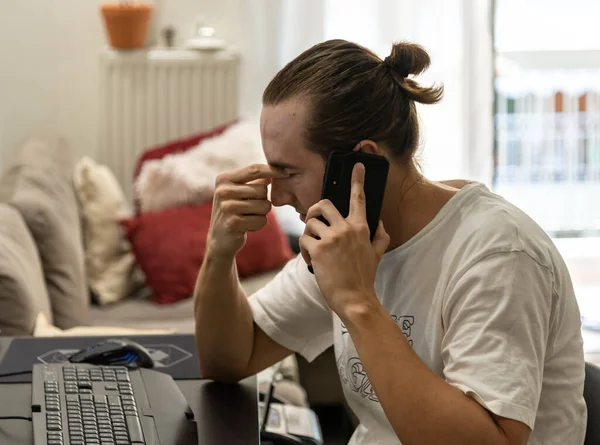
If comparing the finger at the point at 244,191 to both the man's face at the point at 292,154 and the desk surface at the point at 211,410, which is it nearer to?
the man's face at the point at 292,154

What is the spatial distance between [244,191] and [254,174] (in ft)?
0.18

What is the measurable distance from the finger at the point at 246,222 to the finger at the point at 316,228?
23 cm

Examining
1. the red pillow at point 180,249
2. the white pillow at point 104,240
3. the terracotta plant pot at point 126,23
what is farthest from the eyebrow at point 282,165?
the terracotta plant pot at point 126,23

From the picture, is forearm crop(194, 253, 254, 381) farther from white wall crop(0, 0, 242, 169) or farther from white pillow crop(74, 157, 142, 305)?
white wall crop(0, 0, 242, 169)

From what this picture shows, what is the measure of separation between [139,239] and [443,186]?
1799mm

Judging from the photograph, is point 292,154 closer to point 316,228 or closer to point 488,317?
point 316,228

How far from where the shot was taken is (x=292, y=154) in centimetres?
126

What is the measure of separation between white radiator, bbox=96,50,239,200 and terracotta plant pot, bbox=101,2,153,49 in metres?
0.05

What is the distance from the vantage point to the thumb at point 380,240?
1.19 meters

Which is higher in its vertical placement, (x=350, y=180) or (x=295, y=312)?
(x=350, y=180)

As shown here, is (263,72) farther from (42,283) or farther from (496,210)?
(496,210)

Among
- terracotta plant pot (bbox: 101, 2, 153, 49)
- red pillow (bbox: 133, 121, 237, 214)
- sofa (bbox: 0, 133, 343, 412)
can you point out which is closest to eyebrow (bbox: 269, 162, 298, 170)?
sofa (bbox: 0, 133, 343, 412)

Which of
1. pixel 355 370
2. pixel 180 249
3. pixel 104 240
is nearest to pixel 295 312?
pixel 355 370

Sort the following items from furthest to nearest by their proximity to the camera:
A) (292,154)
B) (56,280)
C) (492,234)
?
(56,280) → (292,154) → (492,234)
